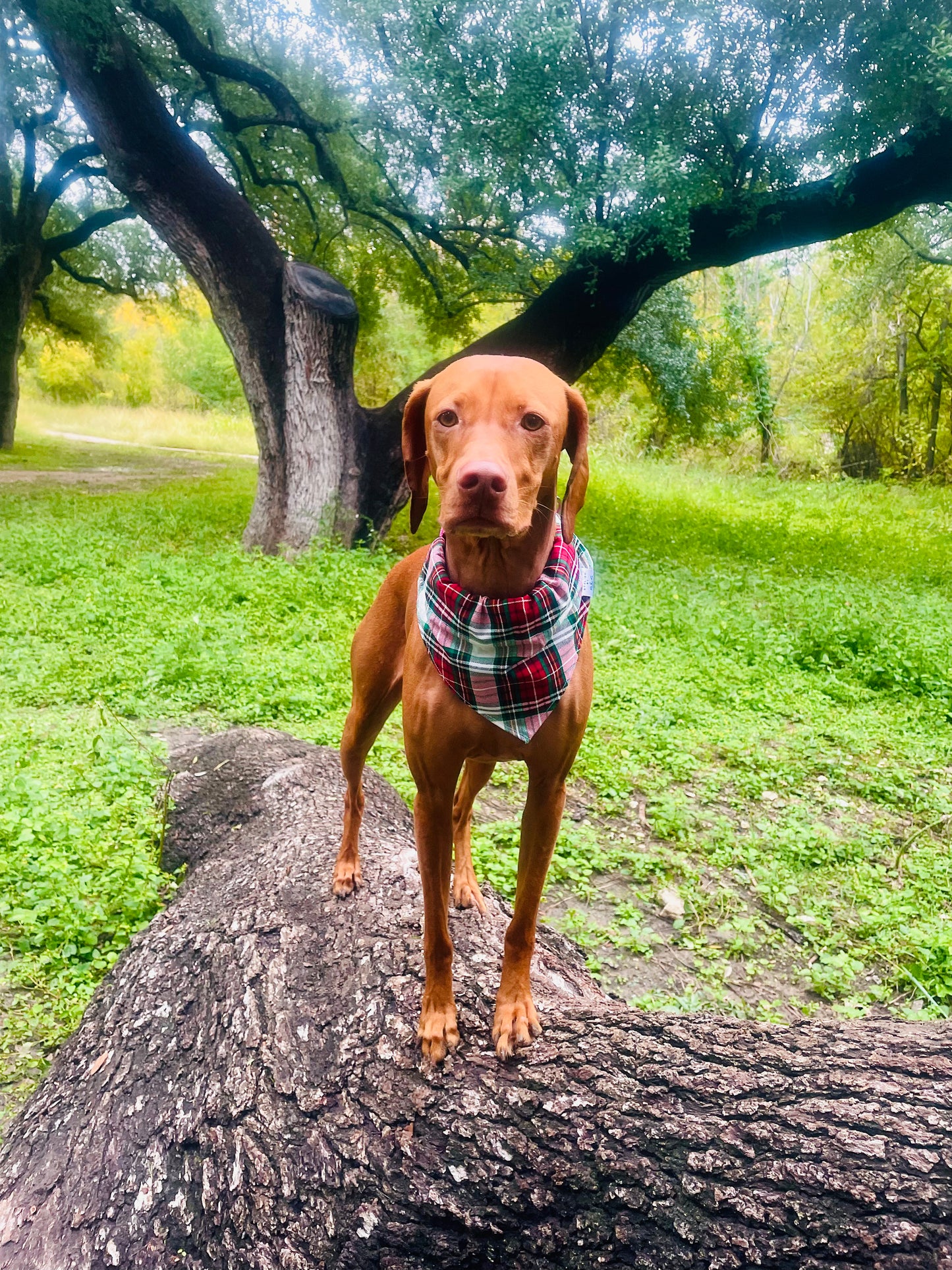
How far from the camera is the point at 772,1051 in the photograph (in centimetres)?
175

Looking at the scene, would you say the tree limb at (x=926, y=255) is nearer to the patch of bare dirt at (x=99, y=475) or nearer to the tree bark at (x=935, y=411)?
the tree bark at (x=935, y=411)

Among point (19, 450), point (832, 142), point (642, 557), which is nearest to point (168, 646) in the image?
point (642, 557)

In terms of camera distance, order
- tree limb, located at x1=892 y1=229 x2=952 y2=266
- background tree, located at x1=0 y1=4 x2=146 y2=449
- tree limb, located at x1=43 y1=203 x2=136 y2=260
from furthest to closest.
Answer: tree limb, located at x1=43 y1=203 x2=136 y2=260 → background tree, located at x1=0 y1=4 x2=146 y2=449 → tree limb, located at x1=892 y1=229 x2=952 y2=266

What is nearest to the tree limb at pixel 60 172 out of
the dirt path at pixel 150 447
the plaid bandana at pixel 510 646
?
the dirt path at pixel 150 447

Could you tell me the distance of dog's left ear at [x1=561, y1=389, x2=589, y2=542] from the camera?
1.98 meters

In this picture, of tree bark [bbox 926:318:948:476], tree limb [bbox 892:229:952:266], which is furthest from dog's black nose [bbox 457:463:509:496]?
tree bark [bbox 926:318:948:476]

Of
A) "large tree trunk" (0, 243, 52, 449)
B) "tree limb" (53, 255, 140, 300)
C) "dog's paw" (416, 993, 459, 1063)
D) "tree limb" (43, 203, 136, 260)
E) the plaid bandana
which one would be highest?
"tree limb" (43, 203, 136, 260)

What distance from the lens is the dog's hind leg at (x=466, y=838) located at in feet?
8.64

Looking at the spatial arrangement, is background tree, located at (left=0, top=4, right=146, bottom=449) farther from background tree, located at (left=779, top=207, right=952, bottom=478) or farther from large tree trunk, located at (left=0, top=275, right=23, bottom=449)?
background tree, located at (left=779, top=207, right=952, bottom=478)

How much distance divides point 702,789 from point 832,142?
6.29 meters

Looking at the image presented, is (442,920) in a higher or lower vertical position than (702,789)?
higher

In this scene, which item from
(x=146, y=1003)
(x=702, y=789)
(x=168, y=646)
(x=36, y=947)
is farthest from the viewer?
(x=168, y=646)

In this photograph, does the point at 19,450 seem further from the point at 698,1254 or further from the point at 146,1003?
the point at 698,1254

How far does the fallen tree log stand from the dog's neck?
1055 mm
